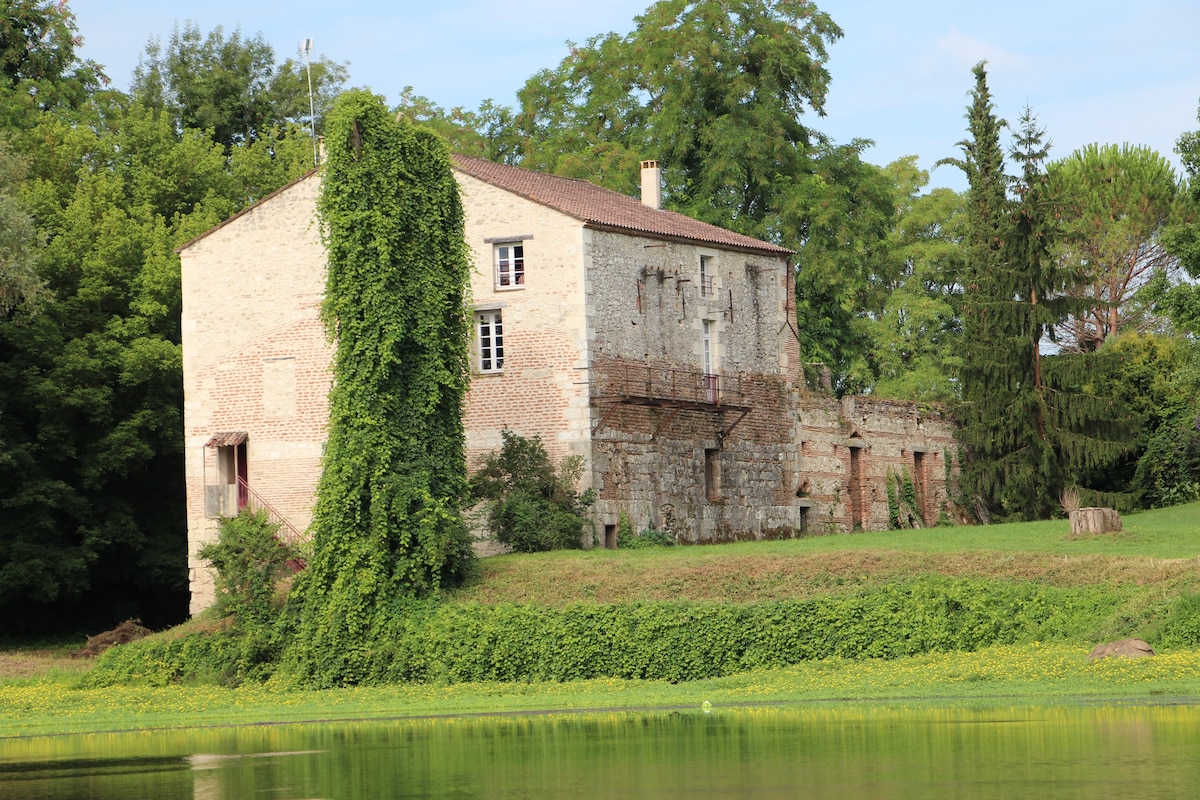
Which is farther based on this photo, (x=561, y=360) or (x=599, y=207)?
(x=599, y=207)

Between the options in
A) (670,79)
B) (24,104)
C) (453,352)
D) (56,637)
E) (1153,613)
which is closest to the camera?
(1153,613)

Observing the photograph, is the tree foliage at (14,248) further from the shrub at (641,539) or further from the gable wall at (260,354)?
the shrub at (641,539)

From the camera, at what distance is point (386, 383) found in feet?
128

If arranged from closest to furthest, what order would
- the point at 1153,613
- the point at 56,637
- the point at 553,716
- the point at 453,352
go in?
1. the point at 553,716
2. the point at 1153,613
3. the point at 453,352
4. the point at 56,637

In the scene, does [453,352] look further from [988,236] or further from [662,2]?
[662,2]

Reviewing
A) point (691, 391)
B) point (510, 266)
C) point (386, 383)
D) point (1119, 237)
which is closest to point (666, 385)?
point (691, 391)

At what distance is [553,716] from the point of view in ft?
90.7

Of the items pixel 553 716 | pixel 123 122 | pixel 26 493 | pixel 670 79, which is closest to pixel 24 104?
pixel 123 122

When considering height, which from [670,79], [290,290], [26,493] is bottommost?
[26,493]

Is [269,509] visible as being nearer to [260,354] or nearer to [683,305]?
[260,354]

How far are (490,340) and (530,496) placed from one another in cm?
534

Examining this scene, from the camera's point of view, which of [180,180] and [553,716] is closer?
[553,716]

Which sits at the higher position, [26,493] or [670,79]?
[670,79]

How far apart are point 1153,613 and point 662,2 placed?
4049cm
